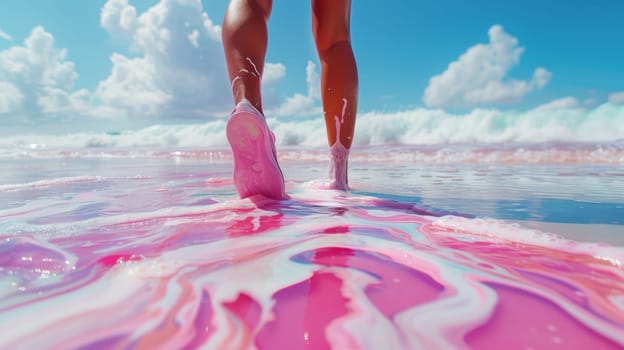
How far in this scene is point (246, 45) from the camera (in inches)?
54.7

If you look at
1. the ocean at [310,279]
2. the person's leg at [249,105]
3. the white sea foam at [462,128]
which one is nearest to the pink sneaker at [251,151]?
the person's leg at [249,105]

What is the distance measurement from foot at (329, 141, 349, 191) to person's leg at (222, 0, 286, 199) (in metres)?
0.44

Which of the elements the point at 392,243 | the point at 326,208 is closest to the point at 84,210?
the point at 326,208

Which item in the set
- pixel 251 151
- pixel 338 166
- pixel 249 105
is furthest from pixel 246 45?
pixel 338 166

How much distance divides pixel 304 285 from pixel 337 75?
4.31 ft

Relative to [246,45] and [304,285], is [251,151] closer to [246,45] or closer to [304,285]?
[246,45]

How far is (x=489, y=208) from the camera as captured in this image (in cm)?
137

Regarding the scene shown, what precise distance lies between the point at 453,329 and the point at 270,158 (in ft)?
2.95

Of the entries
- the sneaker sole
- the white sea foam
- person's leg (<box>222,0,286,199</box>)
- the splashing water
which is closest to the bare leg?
person's leg (<box>222,0,286,199</box>)

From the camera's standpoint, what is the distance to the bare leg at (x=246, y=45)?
135 cm

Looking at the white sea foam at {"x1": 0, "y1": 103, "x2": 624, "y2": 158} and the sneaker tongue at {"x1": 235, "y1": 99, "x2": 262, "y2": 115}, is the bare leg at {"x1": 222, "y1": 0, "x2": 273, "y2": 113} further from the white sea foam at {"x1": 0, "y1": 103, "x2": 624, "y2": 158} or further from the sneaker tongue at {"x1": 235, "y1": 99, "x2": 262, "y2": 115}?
the white sea foam at {"x1": 0, "y1": 103, "x2": 624, "y2": 158}

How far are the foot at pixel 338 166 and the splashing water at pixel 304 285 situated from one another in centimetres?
74

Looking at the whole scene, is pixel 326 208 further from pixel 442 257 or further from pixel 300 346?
pixel 300 346

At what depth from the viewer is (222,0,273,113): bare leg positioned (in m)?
1.35
